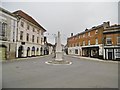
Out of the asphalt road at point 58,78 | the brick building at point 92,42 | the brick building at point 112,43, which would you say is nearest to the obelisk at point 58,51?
the asphalt road at point 58,78

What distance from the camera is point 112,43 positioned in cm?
3341

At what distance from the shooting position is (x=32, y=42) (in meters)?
41.2

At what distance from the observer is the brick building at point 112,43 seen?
107 feet

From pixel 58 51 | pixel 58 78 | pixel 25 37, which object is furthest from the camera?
pixel 25 37

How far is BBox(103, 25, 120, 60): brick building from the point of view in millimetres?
32531

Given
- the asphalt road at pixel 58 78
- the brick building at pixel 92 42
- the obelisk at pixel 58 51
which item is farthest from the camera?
the brick building at pixel 92 42

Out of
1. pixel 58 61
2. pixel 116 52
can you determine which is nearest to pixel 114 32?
pixel 116 52

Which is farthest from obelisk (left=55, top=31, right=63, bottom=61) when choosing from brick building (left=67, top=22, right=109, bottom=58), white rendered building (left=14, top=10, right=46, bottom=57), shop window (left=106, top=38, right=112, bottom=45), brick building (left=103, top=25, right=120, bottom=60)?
brick building (left=67, top=22, right=109, bottom=58)

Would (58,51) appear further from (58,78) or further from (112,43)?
(112,43)

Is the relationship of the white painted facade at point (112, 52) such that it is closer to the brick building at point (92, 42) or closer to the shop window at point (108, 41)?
the shop window at point (108, 41)

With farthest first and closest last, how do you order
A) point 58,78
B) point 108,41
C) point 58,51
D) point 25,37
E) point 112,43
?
point 25,37
point 108,41
point 112,43
point 58,51
point 58,78

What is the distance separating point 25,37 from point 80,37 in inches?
1011

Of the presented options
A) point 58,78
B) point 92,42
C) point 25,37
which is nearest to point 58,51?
point 58,78

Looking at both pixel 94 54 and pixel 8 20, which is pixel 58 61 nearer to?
pixel 8 20
